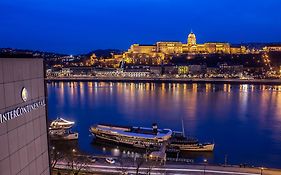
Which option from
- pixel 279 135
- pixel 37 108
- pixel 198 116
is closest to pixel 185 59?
pixel 198 116

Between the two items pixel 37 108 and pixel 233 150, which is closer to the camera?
pixel 37 108

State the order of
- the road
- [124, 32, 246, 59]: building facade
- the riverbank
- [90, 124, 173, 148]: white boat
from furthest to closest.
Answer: [124, 32, 246, 59]: building facade → the riverbank → [90, 124, 173, 148]: white boat → the road

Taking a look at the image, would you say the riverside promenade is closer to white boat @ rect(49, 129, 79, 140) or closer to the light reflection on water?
the light reflection on water

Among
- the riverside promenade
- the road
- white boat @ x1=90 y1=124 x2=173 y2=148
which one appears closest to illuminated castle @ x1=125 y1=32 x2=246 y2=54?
the riverside promenade

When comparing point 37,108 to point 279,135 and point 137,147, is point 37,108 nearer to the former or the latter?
point 137,147

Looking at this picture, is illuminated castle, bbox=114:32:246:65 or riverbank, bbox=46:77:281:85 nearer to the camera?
riverbank, bbox=46:77:281:85

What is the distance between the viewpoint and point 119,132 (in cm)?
1100

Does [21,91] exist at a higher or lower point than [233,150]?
higher

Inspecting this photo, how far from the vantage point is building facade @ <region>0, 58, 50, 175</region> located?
9.45ft

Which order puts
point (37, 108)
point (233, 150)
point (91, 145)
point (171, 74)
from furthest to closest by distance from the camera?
point (171, 74), point (91, 145), point (233, 150), point (37, 108)

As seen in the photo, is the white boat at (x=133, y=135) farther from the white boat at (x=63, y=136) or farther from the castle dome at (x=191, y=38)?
the castle dome at (x=191, y=38)

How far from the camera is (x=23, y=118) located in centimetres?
320

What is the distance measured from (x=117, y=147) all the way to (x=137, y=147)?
62 cm

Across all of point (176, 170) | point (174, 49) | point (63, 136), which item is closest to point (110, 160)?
point (176, 170)
